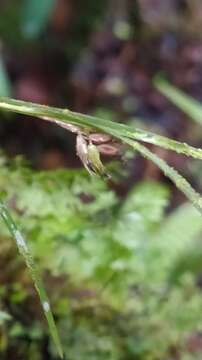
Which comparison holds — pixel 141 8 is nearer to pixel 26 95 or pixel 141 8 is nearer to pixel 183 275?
pixel 26 95

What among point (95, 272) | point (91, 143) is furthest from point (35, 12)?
point (91, 143)

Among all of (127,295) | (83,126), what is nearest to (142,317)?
(127,295)

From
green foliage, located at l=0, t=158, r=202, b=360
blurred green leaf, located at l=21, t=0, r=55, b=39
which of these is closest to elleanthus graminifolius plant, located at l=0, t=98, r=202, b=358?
green foliage, located at l=0, t=158, r=202, b=360

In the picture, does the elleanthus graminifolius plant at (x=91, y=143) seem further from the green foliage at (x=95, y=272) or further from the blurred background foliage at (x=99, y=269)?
the green foliage at (x=95, y=272)

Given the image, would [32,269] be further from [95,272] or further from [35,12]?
[35,12]

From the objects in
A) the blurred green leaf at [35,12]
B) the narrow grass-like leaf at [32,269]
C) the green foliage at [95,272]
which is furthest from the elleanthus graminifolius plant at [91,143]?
the blurred green leaf at [35,12]

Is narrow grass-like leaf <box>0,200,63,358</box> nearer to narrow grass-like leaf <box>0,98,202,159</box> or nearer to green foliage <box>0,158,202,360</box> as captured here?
narrow grass-like leaf <box>0,98,202,159</box>

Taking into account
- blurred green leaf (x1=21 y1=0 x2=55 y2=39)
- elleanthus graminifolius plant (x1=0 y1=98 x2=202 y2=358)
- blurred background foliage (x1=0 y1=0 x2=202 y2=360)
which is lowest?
blurred background foliage (x1=0 y1=0 x2=202 y2=360)
